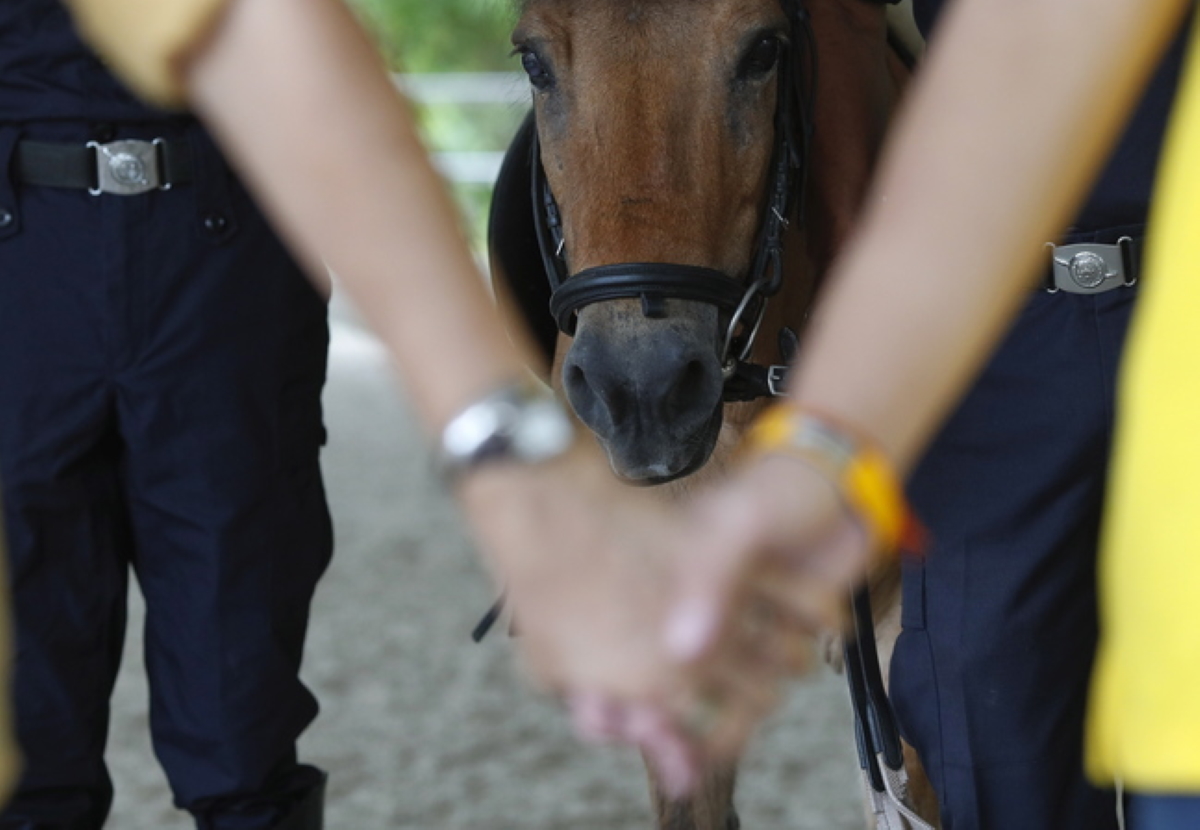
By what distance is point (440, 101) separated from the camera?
1221 cm

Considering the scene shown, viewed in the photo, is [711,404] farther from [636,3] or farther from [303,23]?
[303,23]

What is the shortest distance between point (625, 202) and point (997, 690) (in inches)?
31.5

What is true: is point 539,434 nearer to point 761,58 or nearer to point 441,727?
point 761,58

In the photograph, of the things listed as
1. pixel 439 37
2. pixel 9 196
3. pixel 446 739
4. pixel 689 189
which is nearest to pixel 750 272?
pixel 689 189

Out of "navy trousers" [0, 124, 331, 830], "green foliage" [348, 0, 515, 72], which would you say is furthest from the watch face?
"green foliage" [348, 0, 515, 72]

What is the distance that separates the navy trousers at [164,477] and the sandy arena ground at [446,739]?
129cm

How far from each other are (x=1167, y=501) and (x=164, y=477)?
1.93 m

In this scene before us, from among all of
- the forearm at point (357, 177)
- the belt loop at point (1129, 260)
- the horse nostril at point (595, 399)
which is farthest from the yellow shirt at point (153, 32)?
the belt loop at point (1129, 260)

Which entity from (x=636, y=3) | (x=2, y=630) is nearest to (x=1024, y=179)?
(x=2, y=630)

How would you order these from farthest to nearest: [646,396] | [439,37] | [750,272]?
[439,37] → [750,272] → [646,396]

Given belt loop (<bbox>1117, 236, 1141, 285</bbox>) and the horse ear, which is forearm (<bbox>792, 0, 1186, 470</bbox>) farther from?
the horse ear

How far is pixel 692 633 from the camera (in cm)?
79

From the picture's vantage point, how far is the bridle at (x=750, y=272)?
2104 millimetres

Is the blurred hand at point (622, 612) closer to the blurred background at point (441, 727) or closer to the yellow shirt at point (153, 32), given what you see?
the yellow shirt at point (153, 32)
